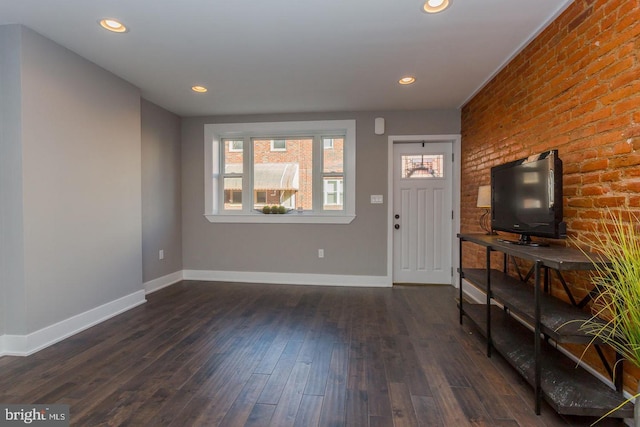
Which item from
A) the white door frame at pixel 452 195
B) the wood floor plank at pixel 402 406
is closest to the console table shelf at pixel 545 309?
the wood floor plank at pixel 402 406

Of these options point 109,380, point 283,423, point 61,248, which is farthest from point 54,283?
point 283,423

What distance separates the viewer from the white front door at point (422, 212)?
409cm

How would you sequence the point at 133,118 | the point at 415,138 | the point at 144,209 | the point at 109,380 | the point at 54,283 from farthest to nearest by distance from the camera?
the point at 415,138
the point at 144,209
the point at 133,118
the point at 54,283
the point at 109,380

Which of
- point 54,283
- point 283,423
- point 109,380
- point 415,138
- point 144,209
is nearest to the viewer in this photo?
point 283,423

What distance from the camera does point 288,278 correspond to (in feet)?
13.8

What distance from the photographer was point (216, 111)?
13.4 feet

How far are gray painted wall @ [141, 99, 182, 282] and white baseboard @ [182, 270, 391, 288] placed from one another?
0.42 m

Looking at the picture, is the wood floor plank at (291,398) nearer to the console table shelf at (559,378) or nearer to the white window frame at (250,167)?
the console table shelf at (559,378)

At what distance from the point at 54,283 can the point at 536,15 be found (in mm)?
4280

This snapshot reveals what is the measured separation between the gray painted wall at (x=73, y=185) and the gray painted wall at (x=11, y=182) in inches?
1.1

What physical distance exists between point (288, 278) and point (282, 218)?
2.94ft

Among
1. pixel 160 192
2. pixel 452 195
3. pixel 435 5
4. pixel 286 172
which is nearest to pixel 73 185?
pixel 160 192

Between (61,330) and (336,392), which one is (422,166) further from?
(61,330)

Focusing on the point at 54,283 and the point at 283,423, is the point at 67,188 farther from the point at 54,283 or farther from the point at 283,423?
the point at 283,423
